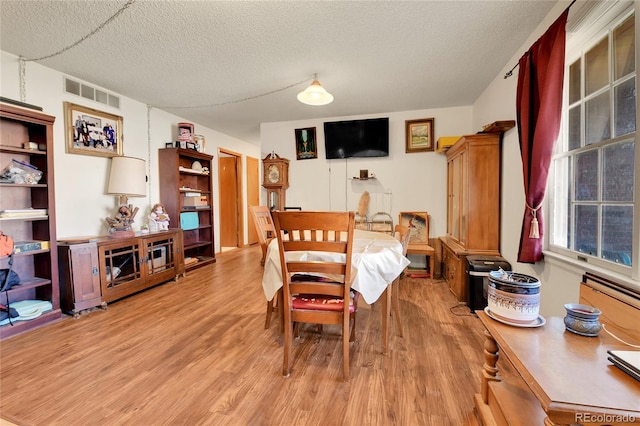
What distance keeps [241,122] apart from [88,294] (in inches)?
133

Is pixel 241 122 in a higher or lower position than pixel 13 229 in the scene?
higher

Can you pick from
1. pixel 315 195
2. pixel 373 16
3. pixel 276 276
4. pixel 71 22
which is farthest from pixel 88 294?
pixel 373 16

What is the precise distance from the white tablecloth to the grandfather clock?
281 centimetres

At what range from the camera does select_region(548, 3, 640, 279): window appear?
1.36m

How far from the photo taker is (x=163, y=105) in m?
3.84

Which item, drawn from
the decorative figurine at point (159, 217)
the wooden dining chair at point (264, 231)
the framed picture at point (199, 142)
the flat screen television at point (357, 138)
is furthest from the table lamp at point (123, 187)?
the flat screen television at point (357, 138)

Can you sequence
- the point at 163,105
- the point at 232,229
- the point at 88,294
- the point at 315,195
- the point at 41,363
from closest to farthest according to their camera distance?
the point at 41,363
the point at 88,294
the point at 163,105
the point at 315,195
the point at 232,229

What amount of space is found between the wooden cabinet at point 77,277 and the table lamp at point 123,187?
1.56 feet

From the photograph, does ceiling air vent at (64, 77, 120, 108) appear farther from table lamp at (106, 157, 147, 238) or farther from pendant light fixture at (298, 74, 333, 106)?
pendant light fixture at (298, 74, 333, 106)

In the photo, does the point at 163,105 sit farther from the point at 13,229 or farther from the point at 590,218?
the point at 590,218

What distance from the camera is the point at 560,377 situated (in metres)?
0.73

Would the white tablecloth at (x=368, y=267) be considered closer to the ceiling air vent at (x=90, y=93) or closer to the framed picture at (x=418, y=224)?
the framed picture at (x=418, y=224)

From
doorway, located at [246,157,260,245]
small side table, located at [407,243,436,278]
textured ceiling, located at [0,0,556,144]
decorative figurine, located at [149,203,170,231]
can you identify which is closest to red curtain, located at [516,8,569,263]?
textured ceiling, located at [0,0,556,144]

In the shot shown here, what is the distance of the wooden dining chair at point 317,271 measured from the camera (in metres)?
1.45
